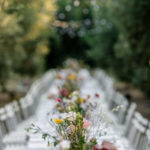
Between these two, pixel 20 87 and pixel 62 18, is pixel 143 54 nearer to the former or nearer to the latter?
pixel 20 87

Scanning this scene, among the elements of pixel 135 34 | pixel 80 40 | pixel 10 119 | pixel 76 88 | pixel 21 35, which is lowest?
pixel 10 119

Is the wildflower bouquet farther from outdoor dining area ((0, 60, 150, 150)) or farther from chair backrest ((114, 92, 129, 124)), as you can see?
chair backrest ((114, 92, 129, 124))

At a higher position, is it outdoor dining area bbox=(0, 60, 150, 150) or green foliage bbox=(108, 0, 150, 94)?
green foliage bbox=(108, 0, 150, 94)

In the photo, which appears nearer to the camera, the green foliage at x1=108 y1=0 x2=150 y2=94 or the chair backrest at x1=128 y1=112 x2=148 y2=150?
the chair backrest at x1=128 y1=112 x2=148 y2=150

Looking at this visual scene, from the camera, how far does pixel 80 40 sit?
2041 centimetres

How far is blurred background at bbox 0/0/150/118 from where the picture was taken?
26.1 ft

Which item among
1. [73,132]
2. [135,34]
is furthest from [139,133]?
[135,34]

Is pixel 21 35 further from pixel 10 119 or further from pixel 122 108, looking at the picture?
pixel 122 108

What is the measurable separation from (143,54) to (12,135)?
15.8 feet

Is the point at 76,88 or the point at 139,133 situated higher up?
the point at 76,88

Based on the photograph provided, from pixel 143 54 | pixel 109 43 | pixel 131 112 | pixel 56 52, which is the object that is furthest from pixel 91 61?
pixel 131 112

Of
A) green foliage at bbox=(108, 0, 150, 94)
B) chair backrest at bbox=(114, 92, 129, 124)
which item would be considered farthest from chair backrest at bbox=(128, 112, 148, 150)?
green foliage at bbox=(108, 0, 150, 94)

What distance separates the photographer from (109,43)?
12.8 m

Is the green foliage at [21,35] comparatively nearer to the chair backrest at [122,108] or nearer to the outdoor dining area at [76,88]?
the outdoor dining area at [76,88]
